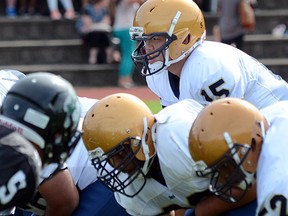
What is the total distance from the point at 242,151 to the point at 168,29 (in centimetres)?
128

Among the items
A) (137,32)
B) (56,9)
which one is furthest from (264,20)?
(137,32)

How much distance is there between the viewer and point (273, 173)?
9.27 ft

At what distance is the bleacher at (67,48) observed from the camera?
11.3 m

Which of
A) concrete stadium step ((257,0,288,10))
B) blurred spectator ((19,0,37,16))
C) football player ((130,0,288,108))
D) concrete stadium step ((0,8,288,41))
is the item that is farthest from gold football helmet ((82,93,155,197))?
concrete stadium step ((257,0,288,10))

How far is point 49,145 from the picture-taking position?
2.85 metres

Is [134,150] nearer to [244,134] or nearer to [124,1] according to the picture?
[244,134]

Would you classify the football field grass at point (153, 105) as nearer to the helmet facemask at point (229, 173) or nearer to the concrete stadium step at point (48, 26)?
the concrete stadium step at point (48, 26)

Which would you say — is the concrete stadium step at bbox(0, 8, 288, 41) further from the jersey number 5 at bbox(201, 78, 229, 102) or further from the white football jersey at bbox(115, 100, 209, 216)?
the white football jersey at bbox(115, 100, 209, 216)

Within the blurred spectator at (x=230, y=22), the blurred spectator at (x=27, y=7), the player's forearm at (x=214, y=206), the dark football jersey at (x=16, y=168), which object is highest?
the dark football jersey at (x=16, y=168)

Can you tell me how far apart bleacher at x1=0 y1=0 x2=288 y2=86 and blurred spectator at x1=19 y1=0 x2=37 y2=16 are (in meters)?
0.15

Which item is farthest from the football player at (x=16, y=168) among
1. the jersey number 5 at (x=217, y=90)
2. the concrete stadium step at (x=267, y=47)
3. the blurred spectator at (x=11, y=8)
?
the blurred spectator at (x=11, y=8)

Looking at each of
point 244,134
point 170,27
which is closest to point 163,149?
point 244,134

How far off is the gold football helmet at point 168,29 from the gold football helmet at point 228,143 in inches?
42.6

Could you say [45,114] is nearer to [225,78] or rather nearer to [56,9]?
[225,78]
